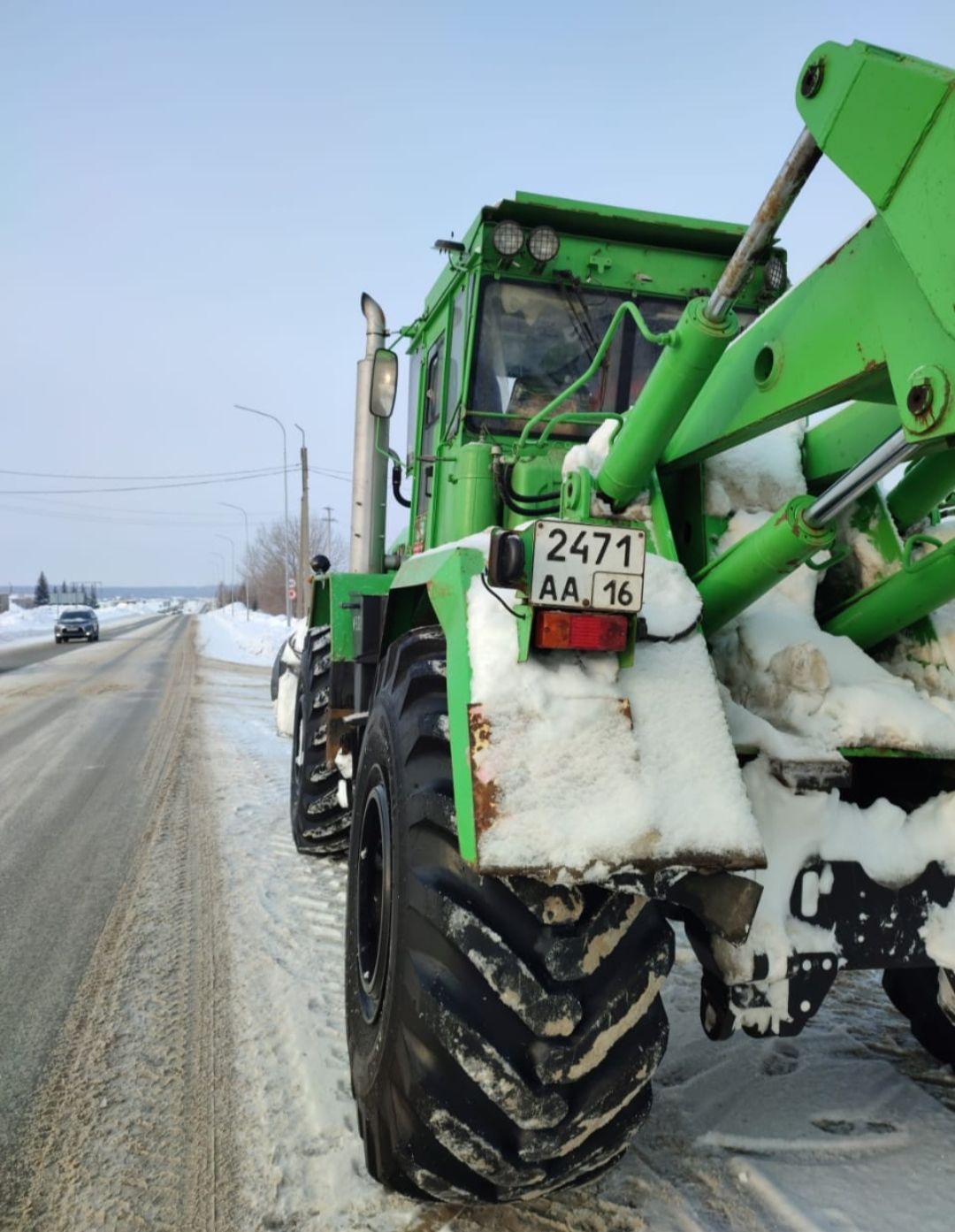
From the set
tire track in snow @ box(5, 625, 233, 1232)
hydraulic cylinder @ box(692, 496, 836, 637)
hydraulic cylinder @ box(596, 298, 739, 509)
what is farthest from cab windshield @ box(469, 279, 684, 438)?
tire track in snow @ box(5, 625, 233, 1232)

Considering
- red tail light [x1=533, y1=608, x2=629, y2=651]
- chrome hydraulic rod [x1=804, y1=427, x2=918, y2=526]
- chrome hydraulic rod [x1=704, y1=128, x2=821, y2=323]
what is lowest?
red tail light [x1=533, y1=608, x2=629, y2=651]

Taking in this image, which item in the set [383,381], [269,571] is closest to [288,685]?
[383,381]

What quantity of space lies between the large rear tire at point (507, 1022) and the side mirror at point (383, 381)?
7.30 feet

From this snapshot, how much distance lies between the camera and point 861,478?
1946mm

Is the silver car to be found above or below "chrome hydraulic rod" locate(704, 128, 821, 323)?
below

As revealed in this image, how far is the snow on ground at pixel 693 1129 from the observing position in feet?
7.44

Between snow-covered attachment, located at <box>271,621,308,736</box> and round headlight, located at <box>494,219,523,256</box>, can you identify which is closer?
round headlight, located at <box>494,219,523,256</box>

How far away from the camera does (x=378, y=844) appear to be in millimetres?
2816

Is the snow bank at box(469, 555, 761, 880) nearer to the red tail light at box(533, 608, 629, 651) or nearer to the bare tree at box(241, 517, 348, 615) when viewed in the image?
the red tail light at box(533, 608, 629, 651)

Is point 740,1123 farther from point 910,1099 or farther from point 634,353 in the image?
point 634,353

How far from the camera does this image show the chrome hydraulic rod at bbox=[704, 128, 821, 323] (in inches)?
70.2

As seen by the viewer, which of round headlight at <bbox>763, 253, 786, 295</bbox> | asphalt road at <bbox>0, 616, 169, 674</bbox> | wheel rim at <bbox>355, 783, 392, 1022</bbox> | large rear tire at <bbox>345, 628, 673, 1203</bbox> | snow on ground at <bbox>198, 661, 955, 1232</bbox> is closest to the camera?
large rear tire at <bbox>345, 628, 673, 1203</bbox>

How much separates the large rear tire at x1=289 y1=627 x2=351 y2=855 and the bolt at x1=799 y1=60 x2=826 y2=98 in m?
4.02

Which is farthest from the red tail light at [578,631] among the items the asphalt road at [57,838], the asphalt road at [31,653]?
the asphalt road at [31,653]
